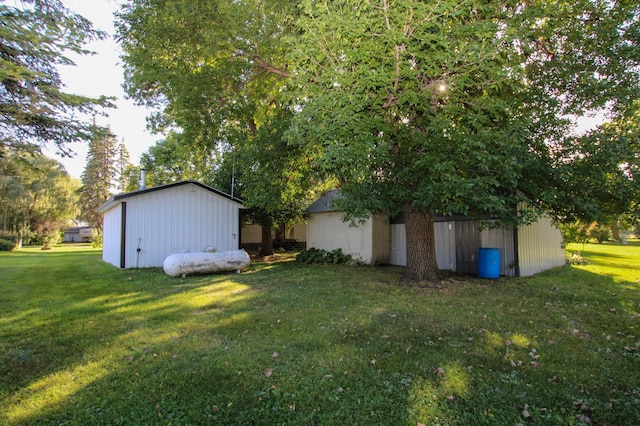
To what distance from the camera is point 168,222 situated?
488 inches

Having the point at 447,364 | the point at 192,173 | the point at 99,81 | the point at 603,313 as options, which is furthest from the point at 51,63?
the point at 192,173

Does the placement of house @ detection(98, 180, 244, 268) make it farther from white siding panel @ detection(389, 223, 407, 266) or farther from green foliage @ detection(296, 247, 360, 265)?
white siding panel @ detection(389, 223, 407, 266)

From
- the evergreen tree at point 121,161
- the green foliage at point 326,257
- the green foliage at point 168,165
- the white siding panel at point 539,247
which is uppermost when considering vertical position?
the evergreen tree at point 121,161

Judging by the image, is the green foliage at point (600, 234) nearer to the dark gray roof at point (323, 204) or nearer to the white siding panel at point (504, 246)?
the white siding panel at point (504, 246)

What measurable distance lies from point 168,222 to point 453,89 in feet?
33.5

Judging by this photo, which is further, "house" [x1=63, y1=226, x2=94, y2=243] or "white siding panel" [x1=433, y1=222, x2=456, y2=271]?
"house" [x1=63, y1=226, x2=94, y2=243]

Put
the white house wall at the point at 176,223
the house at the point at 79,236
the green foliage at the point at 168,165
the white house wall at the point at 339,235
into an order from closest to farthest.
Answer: the white house wall at the point at 176,223 < the white house wall at the point at 339,235 < the green foliage at the point at 168,165 < the house at the point at 79,236

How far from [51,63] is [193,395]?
218 inches

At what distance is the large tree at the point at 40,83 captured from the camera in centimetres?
458

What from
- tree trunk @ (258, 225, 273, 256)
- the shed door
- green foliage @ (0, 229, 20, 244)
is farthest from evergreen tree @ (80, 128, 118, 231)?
the shed door

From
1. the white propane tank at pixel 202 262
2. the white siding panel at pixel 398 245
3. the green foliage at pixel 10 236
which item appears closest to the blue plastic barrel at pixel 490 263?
the white siding panel at pixel 398 245

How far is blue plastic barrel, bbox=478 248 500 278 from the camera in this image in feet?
30.9

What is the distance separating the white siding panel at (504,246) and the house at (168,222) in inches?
344

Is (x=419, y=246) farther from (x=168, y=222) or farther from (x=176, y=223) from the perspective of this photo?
(x=168, y=222)
